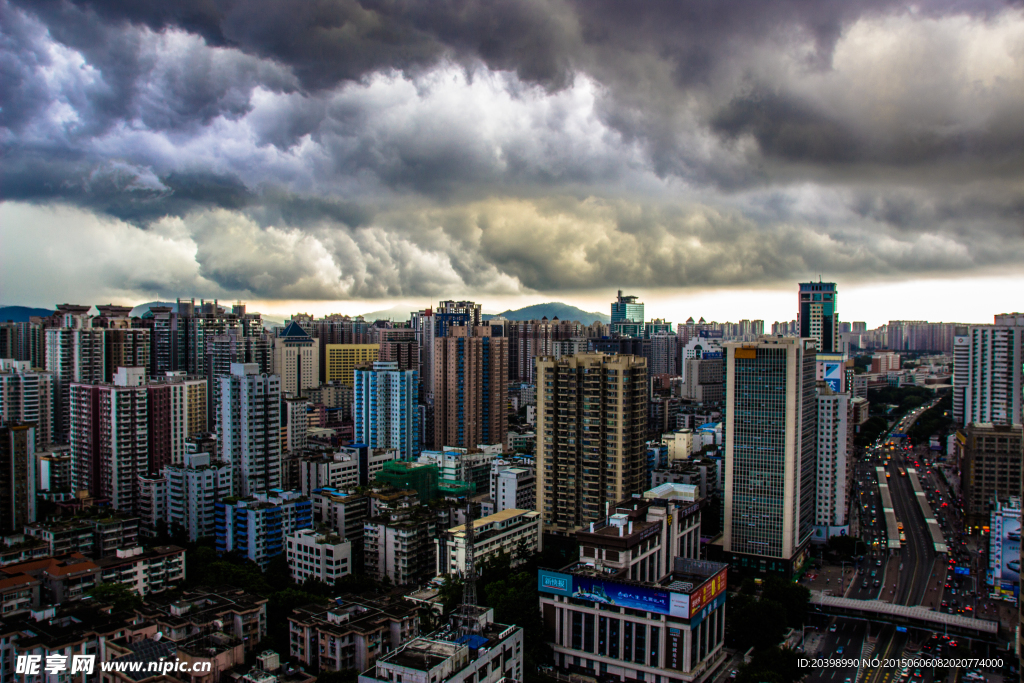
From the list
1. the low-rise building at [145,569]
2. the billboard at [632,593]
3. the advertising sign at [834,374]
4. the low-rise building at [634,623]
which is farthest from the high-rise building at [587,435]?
the advertising sign at [834,374]

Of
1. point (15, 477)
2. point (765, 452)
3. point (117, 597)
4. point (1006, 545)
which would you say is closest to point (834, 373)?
point (765, 452)

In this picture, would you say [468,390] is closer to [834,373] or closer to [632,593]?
[834,373]

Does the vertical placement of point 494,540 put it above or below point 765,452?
below

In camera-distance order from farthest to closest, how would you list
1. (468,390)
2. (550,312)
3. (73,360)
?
(550,312), (468,390), (73,360)

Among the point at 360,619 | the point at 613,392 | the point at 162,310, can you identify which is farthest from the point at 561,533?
the point at 162,310

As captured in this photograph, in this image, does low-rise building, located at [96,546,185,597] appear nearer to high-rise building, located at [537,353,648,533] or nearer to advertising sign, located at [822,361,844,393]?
high-rise building, located at [537,353,648,533]

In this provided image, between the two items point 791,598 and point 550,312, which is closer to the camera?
point 791,598

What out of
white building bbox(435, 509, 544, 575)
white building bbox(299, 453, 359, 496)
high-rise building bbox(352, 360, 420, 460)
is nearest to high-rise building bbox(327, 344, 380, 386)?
high-rise building bbox(352, 360, 420, 460)
